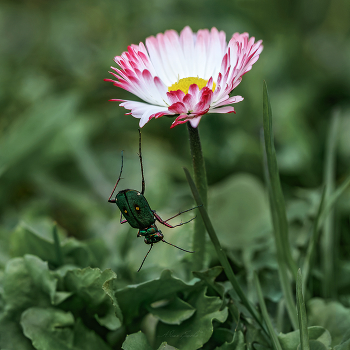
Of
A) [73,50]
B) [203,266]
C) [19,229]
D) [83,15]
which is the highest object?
[83,15]

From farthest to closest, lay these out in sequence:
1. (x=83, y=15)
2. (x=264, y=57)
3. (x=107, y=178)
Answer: (x=83, y=15)
(x=264, y=57)
(x=107, y=178)

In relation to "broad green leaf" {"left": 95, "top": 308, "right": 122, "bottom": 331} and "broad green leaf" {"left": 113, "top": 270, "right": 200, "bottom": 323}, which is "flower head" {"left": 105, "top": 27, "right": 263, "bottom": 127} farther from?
"broad green leaf" {"left": 95, "top": 308, "right": 122, "bottom": 331}

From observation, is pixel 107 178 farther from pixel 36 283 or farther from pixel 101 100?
pixel 36 283

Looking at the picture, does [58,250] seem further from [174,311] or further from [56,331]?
[174,311]

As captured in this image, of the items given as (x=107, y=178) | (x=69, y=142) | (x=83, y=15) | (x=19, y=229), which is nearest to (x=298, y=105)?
(x=107, y=178)

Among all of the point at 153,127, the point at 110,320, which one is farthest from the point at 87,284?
the point at 153,127

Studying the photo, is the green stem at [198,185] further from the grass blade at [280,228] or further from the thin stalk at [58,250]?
the thin stalk at [58,250]

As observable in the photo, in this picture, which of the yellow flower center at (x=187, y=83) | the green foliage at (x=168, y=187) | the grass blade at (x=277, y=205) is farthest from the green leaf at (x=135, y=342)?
the yellow flower center at (x=187, y=83)

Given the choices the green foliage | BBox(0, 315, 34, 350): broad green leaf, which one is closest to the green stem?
the green foliage
